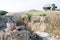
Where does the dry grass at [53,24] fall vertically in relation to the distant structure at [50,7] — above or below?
below

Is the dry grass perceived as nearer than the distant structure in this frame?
Yes

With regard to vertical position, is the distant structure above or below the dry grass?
above

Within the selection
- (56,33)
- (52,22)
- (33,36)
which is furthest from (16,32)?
(52,22)

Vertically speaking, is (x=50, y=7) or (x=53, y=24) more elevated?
(x=50, y=7)

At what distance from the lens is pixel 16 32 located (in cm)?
1775

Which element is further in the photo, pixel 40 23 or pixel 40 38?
pixel 40 23

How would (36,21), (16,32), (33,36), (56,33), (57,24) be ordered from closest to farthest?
(16,32), (33,36), (56,33), (57,24), (36,21)

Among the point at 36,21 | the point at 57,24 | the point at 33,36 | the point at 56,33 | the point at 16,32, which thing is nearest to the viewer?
the point at 16,32

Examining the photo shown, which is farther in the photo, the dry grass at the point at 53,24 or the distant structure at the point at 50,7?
the distant structure at the point at 50,7

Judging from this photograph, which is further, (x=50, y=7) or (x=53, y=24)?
(x=50, y=7)

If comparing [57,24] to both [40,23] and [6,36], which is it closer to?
[40,23]

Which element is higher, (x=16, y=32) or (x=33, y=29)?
(x=16, y=32)

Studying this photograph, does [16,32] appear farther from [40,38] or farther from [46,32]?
[46,32]

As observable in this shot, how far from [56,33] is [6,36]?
6114 millimetres
